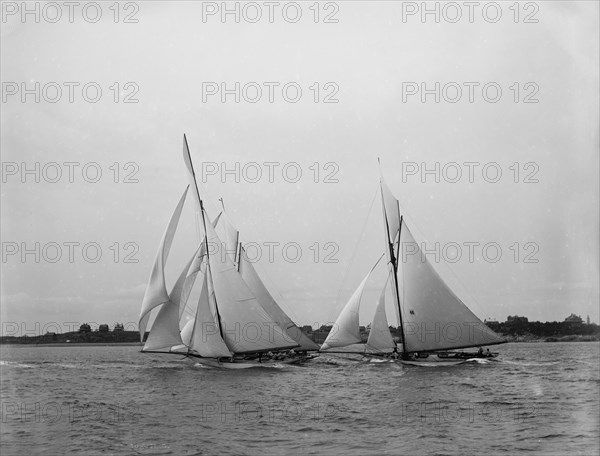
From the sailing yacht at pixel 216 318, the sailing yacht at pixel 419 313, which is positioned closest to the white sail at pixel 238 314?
the sailing yacht at pixel 216 318

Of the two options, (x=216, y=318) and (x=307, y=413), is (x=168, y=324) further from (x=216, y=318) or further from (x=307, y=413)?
(x=307, y=413)

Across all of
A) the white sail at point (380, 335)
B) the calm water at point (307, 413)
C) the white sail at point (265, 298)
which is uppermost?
the white sail at point (265, 298)

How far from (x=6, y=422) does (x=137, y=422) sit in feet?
15.9

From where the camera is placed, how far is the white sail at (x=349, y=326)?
54688 mm

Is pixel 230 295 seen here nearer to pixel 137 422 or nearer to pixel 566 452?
pixel 137 422

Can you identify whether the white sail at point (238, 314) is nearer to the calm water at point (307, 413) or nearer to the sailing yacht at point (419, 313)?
the calm water at point (307, 413)

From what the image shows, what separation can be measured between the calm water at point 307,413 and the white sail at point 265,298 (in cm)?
1215

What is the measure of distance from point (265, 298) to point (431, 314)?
15569 millimetres

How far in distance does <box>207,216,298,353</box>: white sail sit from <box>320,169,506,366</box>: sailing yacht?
7.25m

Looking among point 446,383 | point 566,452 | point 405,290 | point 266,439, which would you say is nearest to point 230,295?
point 405,290

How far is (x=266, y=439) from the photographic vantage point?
2544 cm

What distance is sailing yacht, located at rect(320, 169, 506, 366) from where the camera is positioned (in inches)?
1999

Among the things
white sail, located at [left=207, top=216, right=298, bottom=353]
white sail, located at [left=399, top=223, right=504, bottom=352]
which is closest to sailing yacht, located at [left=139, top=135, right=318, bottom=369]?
white sail, located at [left=207, top=216, right=298, bottom=353]

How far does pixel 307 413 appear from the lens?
101ft
